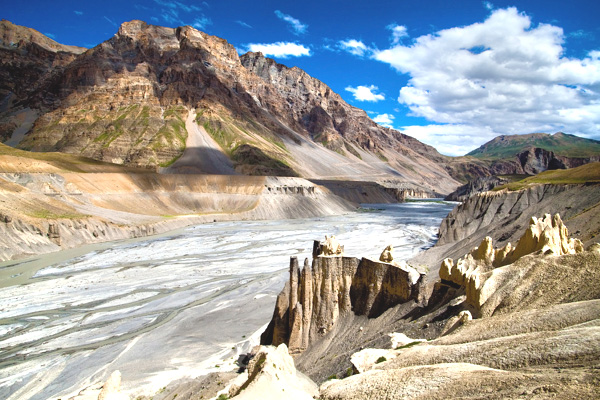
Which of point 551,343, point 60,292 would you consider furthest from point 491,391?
point 60,292

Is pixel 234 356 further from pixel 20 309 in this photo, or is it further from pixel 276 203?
pixel 276 203

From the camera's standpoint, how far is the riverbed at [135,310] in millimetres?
21188

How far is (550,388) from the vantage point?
6234mm

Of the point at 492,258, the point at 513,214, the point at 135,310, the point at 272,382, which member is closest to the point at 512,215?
the point at 513,214

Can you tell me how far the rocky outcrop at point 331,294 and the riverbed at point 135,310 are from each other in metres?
4.85

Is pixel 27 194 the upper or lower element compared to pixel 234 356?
upper

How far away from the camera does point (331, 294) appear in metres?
21.2

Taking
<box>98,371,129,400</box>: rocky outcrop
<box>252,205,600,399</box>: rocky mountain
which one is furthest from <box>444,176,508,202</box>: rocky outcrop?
<box>98,371,129,400</box>: rocky outcrop

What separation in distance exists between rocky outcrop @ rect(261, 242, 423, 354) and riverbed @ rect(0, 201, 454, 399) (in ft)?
15.9

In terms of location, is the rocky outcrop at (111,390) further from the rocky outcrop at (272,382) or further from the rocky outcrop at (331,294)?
the rocky outcrop at (331,294)

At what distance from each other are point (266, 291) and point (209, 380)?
19.4 m

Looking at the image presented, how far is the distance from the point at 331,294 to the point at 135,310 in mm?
19814

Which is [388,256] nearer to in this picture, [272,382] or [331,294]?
[331,294]

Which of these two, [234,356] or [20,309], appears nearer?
[234,356]
